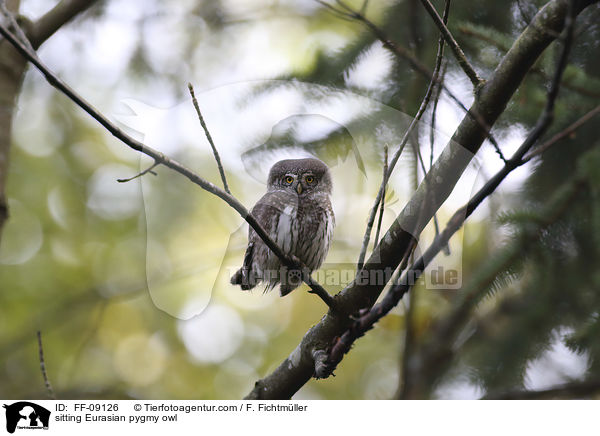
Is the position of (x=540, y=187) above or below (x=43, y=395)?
above

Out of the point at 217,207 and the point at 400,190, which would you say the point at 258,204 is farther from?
the point at 400,190

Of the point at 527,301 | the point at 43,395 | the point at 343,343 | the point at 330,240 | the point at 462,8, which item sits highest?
the point at 462,8

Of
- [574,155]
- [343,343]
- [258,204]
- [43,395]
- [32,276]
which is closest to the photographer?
[343,343]

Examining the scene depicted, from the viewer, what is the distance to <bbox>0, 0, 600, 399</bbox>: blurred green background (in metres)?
1.26

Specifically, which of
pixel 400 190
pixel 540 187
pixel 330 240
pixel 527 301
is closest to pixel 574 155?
pixel 540 187

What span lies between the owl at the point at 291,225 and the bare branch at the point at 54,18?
122 cm

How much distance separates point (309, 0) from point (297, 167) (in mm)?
920

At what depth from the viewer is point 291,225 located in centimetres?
→ 134

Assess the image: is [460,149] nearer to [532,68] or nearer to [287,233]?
[287,233]

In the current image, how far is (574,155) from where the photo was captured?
83.6 inches

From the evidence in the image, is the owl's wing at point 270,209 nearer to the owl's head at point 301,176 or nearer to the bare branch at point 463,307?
the owl's head at point 301,176
